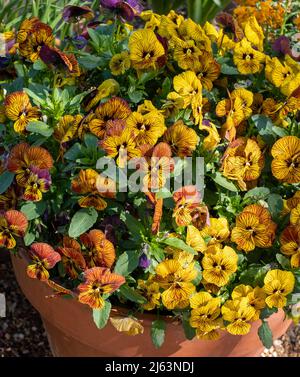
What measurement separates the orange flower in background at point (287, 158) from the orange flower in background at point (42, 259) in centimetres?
43

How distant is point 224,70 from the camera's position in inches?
56.2

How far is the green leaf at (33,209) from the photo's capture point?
1268 mm

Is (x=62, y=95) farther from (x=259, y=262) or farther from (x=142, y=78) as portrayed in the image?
(x=259, y=262)

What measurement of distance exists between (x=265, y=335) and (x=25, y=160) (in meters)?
0.54

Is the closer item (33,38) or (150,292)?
(150,292)

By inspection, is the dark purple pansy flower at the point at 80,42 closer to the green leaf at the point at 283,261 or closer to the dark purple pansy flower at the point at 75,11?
the dark purple pansy flower at the point at 75,11

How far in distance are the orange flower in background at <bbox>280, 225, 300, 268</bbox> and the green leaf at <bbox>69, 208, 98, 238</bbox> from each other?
336mm

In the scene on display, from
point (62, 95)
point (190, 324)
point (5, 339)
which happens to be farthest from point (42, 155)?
point (5, 339)

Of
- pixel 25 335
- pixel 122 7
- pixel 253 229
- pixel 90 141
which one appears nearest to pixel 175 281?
pixel 253 229

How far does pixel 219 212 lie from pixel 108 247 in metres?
0.25

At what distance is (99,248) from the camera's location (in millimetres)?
1196

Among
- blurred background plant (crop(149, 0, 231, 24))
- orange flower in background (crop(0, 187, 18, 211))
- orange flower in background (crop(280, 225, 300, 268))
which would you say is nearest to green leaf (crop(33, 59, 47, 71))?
orange flower in background (crop(0, 187, 18, 211))

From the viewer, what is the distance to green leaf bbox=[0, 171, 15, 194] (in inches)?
49.9

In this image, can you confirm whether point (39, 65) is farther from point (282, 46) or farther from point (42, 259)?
point (282, 46)
